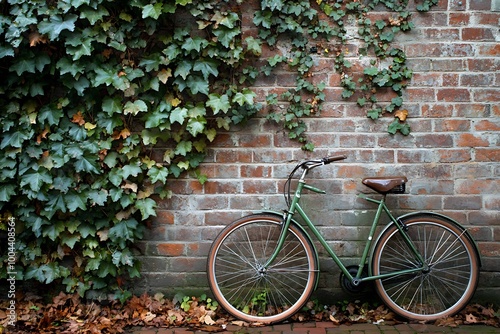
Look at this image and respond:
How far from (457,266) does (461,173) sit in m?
0.71

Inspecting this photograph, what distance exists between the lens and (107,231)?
4.02 metres

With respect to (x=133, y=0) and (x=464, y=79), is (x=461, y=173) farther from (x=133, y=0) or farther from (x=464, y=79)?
(x=133, y=0)

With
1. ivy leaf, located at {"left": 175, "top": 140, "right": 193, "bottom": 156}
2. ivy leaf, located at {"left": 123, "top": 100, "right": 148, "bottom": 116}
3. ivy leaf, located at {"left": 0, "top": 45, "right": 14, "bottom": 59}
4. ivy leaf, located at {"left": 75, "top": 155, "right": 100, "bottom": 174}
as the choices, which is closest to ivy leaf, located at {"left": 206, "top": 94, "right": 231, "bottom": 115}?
ivy leaf, located at {"left": 175, "top": 140, "right": 193, "bottom": 156}

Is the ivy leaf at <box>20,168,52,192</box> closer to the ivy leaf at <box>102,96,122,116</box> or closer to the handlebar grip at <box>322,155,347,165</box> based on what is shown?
the ivy leaf at <box>102,96,122,116</box>

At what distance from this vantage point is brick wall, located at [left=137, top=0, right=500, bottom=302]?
3924mm

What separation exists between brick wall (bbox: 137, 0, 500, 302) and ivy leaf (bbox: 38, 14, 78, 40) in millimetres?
1252

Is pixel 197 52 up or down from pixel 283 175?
up

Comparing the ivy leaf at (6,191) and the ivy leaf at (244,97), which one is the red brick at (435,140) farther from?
the ivy leaf at (6,191)

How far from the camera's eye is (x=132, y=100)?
3.96 m

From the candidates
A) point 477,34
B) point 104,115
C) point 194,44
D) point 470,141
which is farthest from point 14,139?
point 477,34

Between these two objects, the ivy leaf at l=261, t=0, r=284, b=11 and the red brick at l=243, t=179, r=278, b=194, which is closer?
the ivy leaf at l=261, t=0, r=284, b=11

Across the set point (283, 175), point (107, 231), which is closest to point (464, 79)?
point (283, 175)

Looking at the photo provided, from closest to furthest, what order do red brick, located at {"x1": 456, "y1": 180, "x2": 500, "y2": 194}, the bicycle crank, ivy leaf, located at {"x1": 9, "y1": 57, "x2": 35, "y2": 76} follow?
ivy leaf, located at {"x1": 9, "y1": 57, "x2": 35, "y2": 76}, the bicycle crank, red brick, located at {"x1": 456, "y1": 180, "x2": 500, "y2": 194}

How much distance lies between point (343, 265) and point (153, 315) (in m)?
1.48
